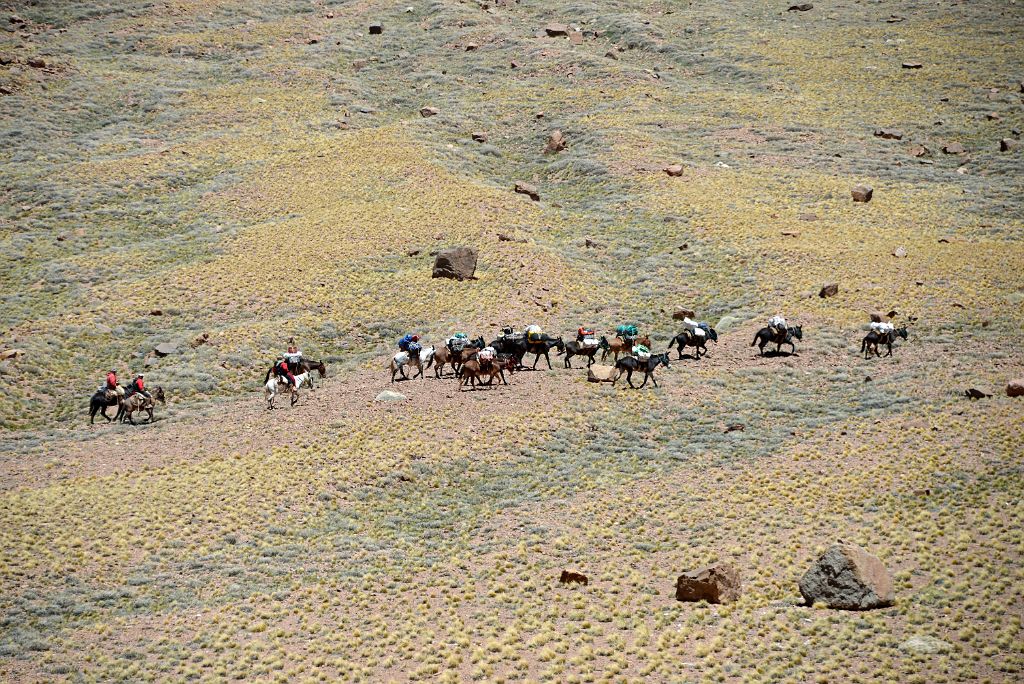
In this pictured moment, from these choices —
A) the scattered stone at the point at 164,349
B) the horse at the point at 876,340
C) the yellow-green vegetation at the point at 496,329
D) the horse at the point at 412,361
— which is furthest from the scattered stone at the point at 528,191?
the horse at the point at 876,340

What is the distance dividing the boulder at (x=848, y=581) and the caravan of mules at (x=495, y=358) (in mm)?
15608

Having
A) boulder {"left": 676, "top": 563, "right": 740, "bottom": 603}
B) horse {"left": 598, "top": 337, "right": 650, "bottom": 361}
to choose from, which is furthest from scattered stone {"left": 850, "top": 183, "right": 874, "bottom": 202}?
boulder {"left": 676, "top": 563, "right": 740, "bottom": 603}

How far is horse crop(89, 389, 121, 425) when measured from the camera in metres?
36.6

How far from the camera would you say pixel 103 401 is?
3697 cm

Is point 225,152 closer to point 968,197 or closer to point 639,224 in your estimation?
point 639,224

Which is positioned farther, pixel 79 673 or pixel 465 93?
pixel 465 93

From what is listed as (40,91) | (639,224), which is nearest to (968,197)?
(639,224)

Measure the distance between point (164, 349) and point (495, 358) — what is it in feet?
55.0

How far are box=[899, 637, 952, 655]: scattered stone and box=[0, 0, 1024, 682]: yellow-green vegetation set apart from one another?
94 millimetres

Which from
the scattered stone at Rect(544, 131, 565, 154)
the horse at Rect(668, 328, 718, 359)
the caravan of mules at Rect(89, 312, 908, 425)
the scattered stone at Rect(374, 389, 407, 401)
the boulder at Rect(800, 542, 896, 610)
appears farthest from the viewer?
the scattered stone at Rect(544, 131, 565, 154)

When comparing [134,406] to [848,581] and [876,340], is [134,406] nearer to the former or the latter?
[848,581]

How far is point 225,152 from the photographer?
69.9 meters

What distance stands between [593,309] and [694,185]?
20058 mm

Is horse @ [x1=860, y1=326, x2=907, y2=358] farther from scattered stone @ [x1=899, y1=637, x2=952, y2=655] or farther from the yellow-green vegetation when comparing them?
scattered stone @ [x1=899, y1=637, x2=952, y2=655]
